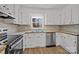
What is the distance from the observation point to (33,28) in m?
1.87

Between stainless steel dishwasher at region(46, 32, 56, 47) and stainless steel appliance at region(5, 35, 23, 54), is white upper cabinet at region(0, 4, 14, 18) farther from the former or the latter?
stainless steel dishwasher at region(46, 32, 56, 47)

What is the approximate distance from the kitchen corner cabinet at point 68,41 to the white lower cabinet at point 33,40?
0.29 meters

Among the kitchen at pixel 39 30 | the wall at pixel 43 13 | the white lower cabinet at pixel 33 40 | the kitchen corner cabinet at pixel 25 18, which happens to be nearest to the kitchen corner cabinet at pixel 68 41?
the kitchen at pixel 39 30

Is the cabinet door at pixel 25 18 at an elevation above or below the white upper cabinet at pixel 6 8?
below

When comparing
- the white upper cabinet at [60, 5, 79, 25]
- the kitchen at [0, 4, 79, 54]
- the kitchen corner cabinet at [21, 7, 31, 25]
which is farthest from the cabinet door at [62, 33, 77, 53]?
the kitchen corner cabinet at [21, 7, 31, 25]

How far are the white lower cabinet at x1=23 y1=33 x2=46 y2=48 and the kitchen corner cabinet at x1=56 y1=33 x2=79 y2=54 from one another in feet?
0.96

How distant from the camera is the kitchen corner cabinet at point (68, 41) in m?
1.92

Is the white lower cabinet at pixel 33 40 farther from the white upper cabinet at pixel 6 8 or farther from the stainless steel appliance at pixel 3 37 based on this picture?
the white upper cabinet at pixel 6 8

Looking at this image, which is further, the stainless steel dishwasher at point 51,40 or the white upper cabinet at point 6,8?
the stainless steel dishwasher at point 51,40

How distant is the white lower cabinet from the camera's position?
1.81m

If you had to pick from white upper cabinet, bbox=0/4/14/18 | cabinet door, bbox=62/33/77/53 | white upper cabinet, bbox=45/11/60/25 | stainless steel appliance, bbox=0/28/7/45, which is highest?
white upper cabinet, bbox=0/4/14/18

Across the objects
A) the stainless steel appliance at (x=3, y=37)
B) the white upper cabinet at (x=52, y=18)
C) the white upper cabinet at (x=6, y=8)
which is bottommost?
the stainless steel appliance at (x=3, y=37)

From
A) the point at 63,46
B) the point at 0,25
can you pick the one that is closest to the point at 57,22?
the point at 63,46

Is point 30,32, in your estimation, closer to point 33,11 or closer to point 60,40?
point 33,11
